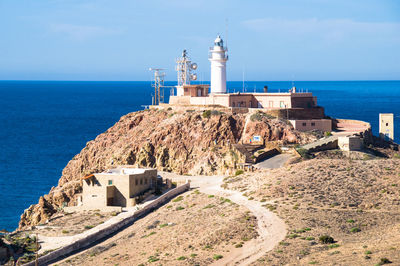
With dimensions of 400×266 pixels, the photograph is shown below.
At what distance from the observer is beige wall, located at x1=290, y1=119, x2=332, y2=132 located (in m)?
68.9

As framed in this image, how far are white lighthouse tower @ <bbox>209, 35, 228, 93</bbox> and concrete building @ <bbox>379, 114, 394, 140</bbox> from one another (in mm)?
19240

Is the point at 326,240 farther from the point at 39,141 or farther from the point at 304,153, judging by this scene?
the point at 39,141

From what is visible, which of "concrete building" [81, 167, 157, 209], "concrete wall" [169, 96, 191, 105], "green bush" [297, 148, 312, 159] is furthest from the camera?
"concrete wall" [169, 96, 191, 105]

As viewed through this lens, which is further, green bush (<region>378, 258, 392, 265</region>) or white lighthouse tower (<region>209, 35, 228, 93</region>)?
white lighthouse tower (<region>209, 35, 228, 93</region>)

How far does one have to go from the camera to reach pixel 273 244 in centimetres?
3912

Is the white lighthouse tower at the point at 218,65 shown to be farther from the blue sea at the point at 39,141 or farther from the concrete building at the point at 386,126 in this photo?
the concrete building at the point at 386,126

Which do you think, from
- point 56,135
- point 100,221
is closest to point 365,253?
point 100,221

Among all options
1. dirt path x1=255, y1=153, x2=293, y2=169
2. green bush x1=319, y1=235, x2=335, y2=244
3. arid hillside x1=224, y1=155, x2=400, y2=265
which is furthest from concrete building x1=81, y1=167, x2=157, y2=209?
→ green bush x1=319, y1=235, x2=335, y2=244

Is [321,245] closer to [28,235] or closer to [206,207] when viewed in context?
[206,207]

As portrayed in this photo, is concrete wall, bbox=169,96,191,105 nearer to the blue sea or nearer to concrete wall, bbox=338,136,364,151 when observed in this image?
the blue sea

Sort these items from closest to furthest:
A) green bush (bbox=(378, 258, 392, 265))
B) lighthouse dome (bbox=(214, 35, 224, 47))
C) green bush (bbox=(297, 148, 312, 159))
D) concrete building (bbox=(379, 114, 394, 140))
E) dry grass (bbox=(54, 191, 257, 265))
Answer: green bush (bbox=(378, 258, 392, 265)) → dry grass (bbox=(54, 191, 257, 265)) → green bush (bbox=(297, 148, 312, 159)) → concrete building (bbox=(379, 114, 394, 140)) → lighthouse dome (bbox=(214, 35, 224, 47))

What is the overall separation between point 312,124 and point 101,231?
100 feet

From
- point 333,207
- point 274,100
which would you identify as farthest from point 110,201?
point 274,100

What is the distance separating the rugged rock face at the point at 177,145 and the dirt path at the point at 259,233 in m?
10.9
